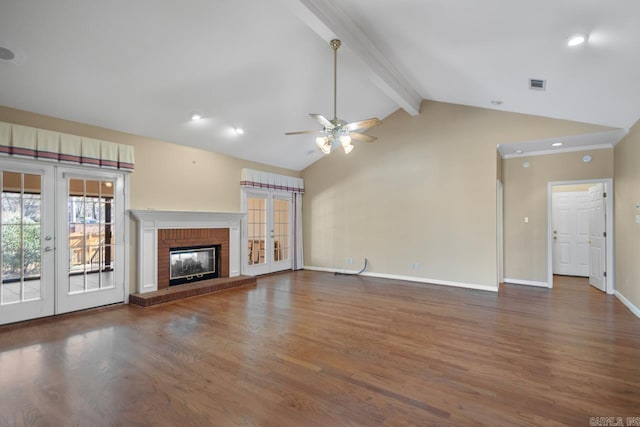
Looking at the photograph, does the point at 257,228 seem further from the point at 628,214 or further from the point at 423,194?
the point at 628,214

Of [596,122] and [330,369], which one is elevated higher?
[596,122]

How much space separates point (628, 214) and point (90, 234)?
800 centimetres

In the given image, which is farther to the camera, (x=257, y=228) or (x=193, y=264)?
(x=257, y=228)

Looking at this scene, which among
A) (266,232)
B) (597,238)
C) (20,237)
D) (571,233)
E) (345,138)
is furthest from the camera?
(266,232)

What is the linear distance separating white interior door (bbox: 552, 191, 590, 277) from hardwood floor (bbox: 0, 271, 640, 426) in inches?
110

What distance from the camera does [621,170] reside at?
4977 mm

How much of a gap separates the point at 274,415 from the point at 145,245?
4006mm

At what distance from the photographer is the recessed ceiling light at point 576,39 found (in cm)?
281

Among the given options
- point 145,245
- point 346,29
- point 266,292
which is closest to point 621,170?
point 346,29

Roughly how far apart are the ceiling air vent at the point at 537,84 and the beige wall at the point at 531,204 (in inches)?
101

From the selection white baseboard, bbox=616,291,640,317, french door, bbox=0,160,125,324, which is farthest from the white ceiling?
white baseboard, bbox=616,291,640,317

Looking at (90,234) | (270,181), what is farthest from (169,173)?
(270,181)

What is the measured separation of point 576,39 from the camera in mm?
2859

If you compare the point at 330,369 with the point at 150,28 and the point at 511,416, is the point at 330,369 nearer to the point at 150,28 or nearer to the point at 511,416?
the point at 511,416
